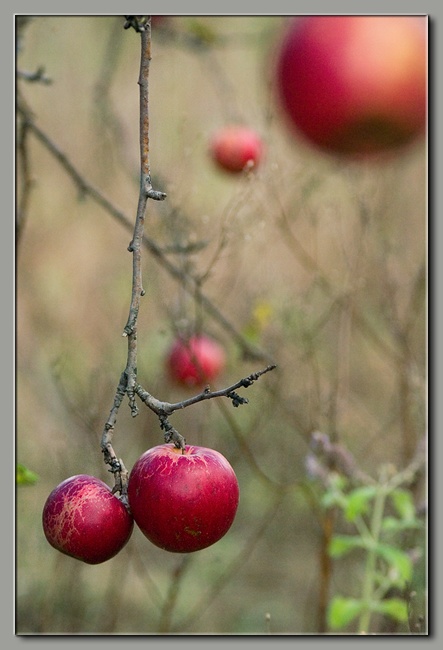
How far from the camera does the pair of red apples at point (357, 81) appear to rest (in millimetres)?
882

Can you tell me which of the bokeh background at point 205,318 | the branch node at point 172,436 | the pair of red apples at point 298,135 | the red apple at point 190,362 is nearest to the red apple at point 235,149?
the bokeh background at point 205,318

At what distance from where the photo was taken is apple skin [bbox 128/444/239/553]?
689mm

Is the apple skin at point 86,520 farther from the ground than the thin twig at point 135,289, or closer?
closer

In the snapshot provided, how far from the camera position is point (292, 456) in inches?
106

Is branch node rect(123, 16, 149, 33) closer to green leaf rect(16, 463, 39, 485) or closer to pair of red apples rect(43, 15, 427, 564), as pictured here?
pair of red apples rect(43, 15, 427, 564)

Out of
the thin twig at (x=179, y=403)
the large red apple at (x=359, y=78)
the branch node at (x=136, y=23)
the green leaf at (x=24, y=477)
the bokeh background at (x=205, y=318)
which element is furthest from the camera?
the bokeh background at (x=205, y=318)

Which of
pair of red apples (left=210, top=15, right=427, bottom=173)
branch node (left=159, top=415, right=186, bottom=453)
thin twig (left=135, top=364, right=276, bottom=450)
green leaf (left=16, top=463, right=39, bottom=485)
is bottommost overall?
green leaf (left=16, top=463, right=39, bottom=485)

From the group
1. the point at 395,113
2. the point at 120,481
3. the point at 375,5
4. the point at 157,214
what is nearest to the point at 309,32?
the point at 395,113

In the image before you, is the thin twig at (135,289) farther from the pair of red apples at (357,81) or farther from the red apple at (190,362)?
the red apple at (190,362)

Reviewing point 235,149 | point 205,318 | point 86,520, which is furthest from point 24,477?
point 205,318

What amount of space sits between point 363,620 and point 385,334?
4.50ft

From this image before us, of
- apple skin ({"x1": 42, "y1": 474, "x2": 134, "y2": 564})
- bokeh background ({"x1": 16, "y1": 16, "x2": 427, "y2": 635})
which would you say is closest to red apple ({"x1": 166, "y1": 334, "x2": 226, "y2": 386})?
bokeh background ({"x1": 16, "y1": 16, "x2": 427, "y2": 635})

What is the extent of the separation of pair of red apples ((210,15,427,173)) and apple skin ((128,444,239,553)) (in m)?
0.44

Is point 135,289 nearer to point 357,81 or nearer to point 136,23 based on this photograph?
point 136,23
